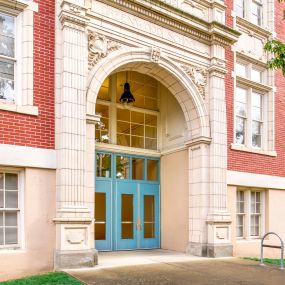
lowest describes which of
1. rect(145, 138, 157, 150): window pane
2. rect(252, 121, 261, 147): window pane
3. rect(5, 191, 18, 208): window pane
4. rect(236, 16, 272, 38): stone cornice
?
rect(5, 191, 18, 208): window pane

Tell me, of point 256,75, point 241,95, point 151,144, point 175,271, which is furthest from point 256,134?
point 175,271

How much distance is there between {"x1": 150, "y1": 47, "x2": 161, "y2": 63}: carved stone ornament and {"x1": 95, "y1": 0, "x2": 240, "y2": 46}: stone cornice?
2.61 ft

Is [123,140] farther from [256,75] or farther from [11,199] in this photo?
[256,75]

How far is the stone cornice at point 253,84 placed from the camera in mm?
13377

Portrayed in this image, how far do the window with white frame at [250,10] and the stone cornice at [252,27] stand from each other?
12.9 inches

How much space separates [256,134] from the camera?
14.2m

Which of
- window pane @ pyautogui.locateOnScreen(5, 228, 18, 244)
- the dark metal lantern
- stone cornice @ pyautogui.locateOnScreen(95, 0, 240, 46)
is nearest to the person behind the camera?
window pane @ pyautogui.locateOnScreen(5, 228, 18, 244)

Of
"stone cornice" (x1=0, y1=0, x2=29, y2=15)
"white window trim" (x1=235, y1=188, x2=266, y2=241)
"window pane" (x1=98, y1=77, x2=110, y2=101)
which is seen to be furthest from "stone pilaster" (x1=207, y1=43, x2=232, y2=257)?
"stone cornice" (x1=0, y1=0, x2=29, y2=15)

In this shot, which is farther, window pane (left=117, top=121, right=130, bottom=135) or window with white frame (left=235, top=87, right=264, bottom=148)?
window with white frame (left=235, top=87, right=264, bottom=148)

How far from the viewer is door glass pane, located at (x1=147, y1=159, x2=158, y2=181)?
542 inches

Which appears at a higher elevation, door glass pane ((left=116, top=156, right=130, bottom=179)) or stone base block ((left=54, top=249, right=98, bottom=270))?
door glass pane ((left=116, top=156, right=130, bottom=179))

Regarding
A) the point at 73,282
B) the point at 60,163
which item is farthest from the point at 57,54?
the point at 73,282

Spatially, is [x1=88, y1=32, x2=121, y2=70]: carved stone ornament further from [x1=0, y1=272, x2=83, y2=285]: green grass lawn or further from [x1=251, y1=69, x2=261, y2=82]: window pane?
[x1=251, y1=69, x2=261, y2=82]: window pane

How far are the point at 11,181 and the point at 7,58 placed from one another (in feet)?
9.06
